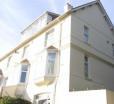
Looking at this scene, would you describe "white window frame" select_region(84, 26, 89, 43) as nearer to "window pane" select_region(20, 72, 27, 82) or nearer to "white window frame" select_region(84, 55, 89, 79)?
"white window frame" select_region(84, 55, 89, 79)

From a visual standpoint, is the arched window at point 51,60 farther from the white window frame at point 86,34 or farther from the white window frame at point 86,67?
the white window frame at point 86,34

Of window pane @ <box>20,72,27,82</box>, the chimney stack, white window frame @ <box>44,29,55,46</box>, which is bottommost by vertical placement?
window pane @ <box>20,72,27,82</box>

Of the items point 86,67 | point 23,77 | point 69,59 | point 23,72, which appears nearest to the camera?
point 69,59

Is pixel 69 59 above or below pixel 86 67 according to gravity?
above

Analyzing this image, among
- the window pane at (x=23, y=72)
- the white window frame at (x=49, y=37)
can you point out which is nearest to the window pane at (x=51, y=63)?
the white window frame at (x=49, y=37)

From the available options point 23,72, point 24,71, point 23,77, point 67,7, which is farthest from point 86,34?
point 23,77

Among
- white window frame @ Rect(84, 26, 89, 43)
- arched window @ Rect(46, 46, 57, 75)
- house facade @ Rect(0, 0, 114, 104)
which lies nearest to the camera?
house facade @ Rect(0, 0, 114, 104)

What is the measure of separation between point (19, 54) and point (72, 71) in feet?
36.4

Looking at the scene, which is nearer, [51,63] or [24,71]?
[51,63]

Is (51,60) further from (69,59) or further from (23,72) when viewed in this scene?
(23,72)

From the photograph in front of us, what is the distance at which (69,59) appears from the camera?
16.2 meters

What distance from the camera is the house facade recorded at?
52.5ft

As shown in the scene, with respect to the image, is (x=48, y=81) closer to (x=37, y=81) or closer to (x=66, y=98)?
(x=37, y=81)

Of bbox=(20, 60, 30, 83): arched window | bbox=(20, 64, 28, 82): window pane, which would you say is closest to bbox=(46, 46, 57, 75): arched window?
bbox=(20, 60, 30, 83): arched window
